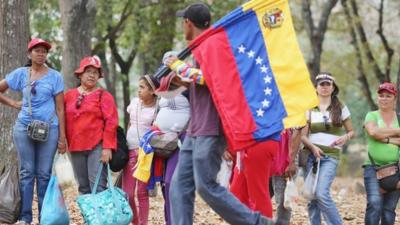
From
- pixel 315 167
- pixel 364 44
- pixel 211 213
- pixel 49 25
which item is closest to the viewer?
pixel 315 167

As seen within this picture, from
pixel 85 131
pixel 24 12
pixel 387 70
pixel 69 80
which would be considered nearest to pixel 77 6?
pixel 69 80

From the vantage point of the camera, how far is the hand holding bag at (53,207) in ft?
26.8

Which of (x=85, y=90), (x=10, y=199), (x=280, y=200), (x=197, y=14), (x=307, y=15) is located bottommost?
(x=280, y=200)

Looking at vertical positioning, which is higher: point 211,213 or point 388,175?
point 388,175

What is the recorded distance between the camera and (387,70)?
26156 mm

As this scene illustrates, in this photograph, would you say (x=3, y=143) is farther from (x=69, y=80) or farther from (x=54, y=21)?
(x=54, y=21)

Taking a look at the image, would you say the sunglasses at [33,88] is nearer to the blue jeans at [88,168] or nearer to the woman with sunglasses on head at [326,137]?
the blue jeans at [88,168]

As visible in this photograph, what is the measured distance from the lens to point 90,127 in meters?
8.44

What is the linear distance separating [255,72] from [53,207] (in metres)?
2.93

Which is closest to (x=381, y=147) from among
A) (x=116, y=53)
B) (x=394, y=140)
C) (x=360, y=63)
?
(x=394, y=140)

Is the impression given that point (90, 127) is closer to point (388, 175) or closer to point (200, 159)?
point (200, 159)

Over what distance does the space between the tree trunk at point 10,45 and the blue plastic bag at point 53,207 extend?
245cm

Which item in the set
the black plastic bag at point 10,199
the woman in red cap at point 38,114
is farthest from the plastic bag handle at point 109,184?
the black plastic bag at point 10,199

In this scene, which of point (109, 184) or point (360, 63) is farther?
point (360, 63)
